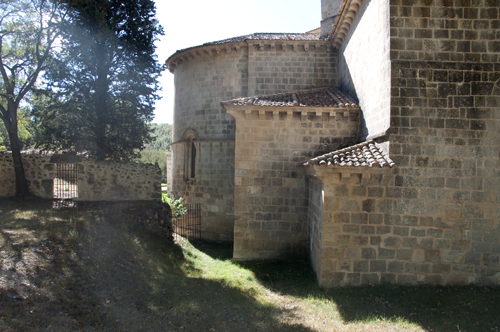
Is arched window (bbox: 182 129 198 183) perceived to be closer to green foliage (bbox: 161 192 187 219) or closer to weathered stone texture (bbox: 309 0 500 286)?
green foliage (bbox: 161 192 187 219)

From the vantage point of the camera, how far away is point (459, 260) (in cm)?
704

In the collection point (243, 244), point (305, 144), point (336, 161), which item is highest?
point (305, 144)

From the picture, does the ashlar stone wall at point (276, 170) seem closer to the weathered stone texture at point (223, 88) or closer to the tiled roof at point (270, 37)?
the weathered stone texture at point (223, 88)

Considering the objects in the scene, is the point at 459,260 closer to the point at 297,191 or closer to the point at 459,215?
the point at 459,215

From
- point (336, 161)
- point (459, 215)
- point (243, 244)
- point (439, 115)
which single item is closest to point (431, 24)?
point (439, 115)

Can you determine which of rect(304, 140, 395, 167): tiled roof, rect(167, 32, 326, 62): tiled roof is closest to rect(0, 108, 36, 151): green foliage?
rect(167, 32, 326, 62): tiled roof

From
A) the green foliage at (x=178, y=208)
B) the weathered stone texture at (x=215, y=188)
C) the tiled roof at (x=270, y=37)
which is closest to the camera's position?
the tiled roof at (x=270, y=37)

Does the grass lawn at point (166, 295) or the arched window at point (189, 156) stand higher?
the arched window at point (189, 156)

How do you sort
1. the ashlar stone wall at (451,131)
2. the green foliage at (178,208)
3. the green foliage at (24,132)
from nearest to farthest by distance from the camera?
the ashlar stone wall at (451,131) → the green foliage at (178,208) → the green foliage at (24,132)

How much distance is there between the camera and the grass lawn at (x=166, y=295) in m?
5.48

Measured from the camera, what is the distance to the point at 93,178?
11492mm

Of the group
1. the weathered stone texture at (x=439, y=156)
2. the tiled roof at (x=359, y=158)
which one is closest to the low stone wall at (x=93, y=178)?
the tiled roof at (x=359, y=158)

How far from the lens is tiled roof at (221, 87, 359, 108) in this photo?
9.22m

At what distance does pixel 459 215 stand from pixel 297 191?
4257 millimetres
